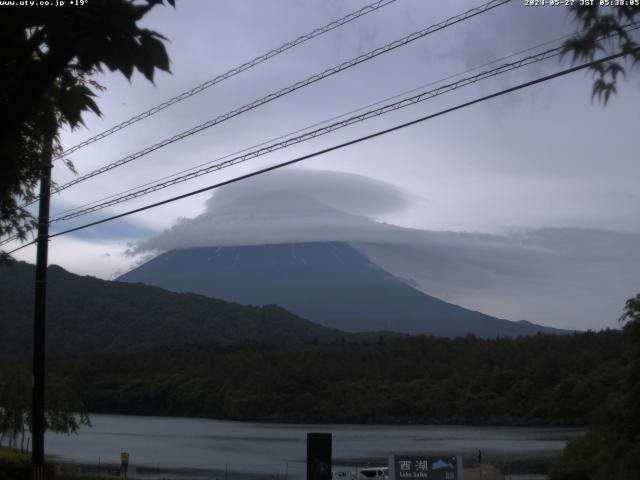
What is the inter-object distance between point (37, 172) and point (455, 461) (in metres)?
13.4

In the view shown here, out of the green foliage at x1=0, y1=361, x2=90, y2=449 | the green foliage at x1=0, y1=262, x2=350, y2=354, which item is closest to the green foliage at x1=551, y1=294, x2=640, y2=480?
the green foliage at x1=0, y1=361, x2=90, y2=449

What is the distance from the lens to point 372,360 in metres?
112

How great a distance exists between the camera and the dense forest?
307 feet

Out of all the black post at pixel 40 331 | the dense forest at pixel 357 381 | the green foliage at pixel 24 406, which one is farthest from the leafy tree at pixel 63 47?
the dense forest at pixel 357 381

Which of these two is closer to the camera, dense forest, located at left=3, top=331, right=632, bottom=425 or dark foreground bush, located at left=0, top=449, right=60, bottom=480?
dark foreground bush, located at left=0, top=449, right=60, bottom=480

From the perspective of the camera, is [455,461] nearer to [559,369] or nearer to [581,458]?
[581,458]

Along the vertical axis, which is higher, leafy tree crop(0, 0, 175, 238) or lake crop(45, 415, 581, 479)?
leafy tree crop(0, 0, 175, 238)

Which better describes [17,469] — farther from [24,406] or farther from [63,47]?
[24,406]

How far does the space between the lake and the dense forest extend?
4.51 metres

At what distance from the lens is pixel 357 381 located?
341 ft

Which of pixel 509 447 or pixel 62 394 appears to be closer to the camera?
pixel 62 394

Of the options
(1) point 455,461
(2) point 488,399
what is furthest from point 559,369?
(1) point 455,461

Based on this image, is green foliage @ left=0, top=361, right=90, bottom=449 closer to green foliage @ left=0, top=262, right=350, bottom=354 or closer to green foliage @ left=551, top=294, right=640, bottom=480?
green foliage @ left=551, top=294, right=640, bottom=480

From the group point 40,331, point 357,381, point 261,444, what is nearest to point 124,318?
point 357,381
